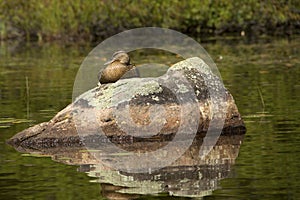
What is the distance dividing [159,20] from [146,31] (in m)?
0.75

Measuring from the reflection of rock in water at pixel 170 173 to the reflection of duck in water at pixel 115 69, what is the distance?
55.0 inches

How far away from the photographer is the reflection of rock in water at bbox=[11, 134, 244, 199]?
8797mm

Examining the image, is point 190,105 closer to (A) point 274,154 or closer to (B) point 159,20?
(A) point 274,154

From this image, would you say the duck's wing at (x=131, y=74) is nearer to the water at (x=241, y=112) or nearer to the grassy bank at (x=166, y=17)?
the water at (x=241, y=112)

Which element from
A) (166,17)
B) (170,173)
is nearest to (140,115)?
(170,173)

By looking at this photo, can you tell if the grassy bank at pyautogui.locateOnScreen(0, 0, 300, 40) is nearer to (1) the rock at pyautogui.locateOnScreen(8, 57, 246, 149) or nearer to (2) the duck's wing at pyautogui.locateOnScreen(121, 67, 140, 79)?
(2) the duck's wing at pyautogui.locateOnScreen(121, 67, 140, 79)

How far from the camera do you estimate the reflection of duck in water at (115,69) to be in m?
12.7

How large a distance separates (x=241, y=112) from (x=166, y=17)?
75.8ft

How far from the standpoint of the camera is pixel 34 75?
2191cm

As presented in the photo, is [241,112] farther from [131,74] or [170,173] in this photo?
[170,173]

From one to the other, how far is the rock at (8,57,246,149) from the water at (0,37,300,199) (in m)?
0.39

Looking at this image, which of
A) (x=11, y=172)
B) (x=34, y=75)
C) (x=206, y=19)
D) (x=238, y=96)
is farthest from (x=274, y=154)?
(x=206, y=19)

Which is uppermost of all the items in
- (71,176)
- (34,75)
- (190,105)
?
(34,75)

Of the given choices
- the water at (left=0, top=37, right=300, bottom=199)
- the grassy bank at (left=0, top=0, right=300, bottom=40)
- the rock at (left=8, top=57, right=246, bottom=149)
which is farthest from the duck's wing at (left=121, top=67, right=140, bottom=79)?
the grassy bank at (left=0, top=0, right=300, bottom=40)
